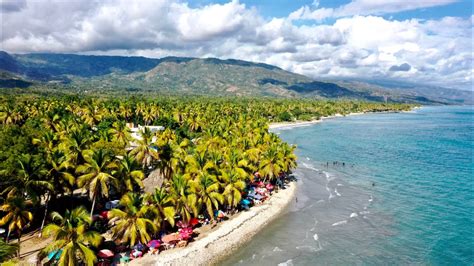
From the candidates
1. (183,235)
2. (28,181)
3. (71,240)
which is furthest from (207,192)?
(28,181)

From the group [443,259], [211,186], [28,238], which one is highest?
[211,186]

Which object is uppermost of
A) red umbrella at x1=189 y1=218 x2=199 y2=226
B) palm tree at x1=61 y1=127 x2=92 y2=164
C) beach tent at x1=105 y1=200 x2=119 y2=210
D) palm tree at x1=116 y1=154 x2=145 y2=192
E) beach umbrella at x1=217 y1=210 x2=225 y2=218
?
palm tree at x1=61 y1=127 x2=92 y2=164

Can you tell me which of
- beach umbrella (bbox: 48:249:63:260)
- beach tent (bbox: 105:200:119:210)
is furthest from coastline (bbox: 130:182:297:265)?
beach tent (bbox: 105:200:119:210)

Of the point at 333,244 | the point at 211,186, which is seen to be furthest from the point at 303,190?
the point at 211,186

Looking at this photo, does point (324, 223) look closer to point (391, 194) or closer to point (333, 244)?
point (333, 244)

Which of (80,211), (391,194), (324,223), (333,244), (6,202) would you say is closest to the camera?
(80,211)

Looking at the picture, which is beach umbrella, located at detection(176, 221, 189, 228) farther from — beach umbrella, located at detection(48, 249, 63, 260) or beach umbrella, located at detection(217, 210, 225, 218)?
beach umbrella, located at detection(48, 249, 63, 260)

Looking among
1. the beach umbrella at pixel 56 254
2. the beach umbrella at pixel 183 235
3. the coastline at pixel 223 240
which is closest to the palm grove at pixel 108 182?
the beach umbrella at pixel 56 254
